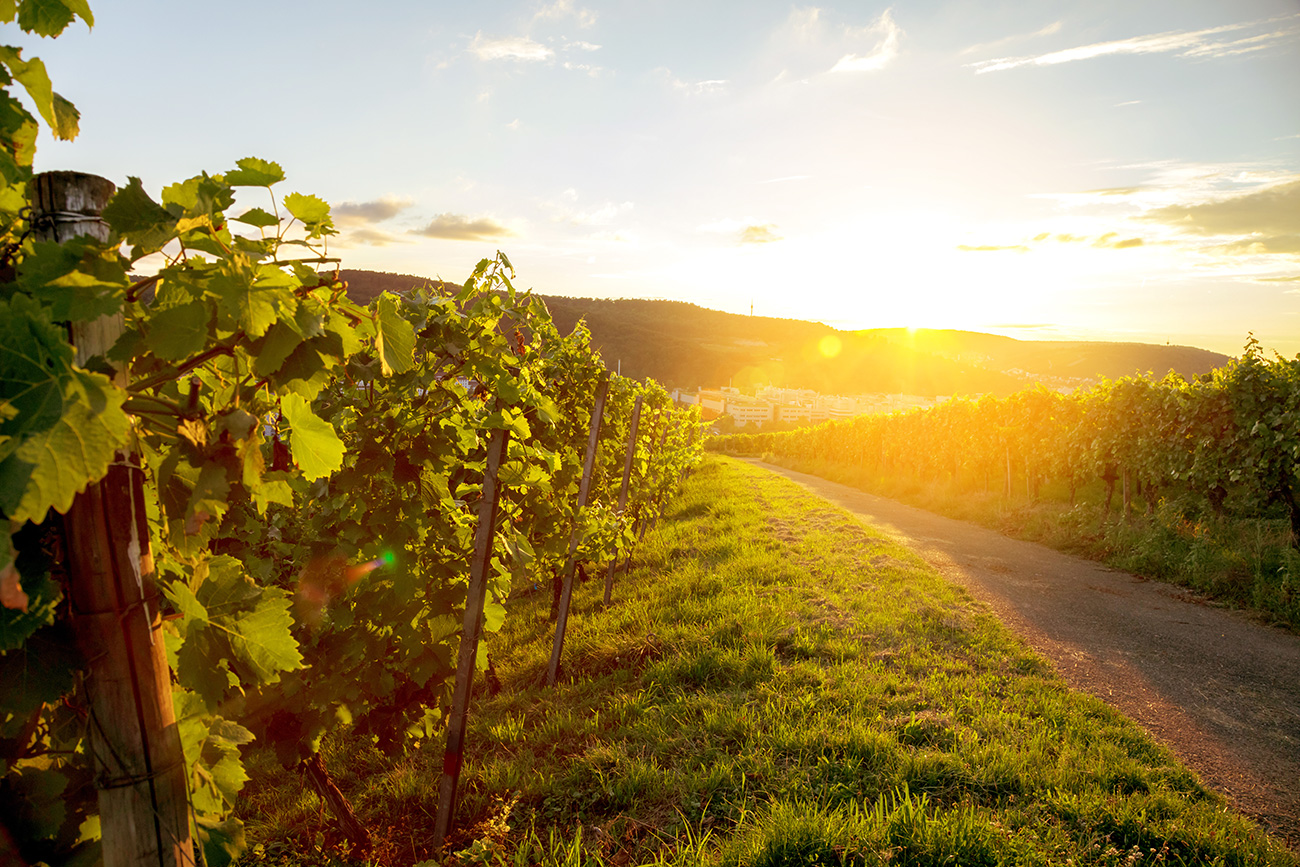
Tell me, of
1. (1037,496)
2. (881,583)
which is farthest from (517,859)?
(1037,496)

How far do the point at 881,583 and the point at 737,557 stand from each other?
1858mm

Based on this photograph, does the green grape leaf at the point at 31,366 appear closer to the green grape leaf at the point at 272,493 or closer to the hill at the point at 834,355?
the green grape leaf at the point at 272,493

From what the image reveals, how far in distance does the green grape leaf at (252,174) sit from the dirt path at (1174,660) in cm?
509

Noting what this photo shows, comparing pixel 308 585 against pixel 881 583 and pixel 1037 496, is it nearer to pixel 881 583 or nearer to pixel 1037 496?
pixel 881 583

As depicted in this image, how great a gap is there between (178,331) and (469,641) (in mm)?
2451

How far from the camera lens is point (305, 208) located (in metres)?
1.27

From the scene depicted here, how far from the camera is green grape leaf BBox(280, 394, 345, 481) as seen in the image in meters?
1.33

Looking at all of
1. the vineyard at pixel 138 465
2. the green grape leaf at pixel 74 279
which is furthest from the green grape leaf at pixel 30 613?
the green grape leaf at pixel 74 279

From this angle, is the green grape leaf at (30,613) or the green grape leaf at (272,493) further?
the green grape leaf at (272,493)

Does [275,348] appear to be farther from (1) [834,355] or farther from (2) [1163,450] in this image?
(1) [834,355]

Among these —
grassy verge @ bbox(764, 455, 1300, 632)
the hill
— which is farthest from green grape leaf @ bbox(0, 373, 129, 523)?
the hill

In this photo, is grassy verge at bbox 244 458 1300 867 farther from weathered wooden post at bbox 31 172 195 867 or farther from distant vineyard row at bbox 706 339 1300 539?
distant vineyard row at bbox 706 339 1300 539

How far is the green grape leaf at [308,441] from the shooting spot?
4.38ft

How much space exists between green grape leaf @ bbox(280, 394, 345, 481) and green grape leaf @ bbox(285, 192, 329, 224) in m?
0.38
